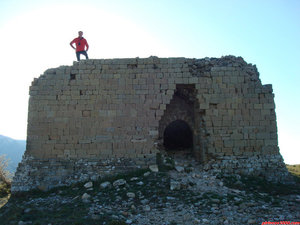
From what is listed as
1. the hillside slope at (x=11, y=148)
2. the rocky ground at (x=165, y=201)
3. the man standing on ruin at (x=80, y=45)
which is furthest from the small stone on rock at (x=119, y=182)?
the hillside slope at (x=11, y=148)

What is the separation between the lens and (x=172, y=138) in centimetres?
1233

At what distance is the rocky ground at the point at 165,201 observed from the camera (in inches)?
227

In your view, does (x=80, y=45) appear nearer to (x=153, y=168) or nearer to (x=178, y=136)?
(x=153, y=168)

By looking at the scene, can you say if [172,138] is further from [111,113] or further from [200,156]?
[111,113]

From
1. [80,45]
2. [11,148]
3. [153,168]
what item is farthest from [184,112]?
[11,148]

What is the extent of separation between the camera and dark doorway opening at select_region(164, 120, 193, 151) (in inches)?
456

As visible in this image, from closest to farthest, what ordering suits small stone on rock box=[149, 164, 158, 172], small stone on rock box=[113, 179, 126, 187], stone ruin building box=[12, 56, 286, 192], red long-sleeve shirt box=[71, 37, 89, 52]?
small stone on rock box=[113, 179, 126, 187] < small stone on rock box=[149, 164, 158, 172] < stone ruin building box=[12, 56, 286, 192] < red long-sleeve shirt box=[71, 37, 89, 52]

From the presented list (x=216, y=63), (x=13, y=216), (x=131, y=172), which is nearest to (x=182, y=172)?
(x=131, y=172)

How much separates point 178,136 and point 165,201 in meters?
5.74

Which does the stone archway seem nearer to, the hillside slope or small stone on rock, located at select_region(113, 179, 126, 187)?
small stone on rock, located at select_region(113, 179, 126, 187)

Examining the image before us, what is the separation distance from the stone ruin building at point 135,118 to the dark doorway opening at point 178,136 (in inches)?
71.6

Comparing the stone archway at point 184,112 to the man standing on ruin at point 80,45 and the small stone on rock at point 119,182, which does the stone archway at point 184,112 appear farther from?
the man standing on ruin at point 80,45

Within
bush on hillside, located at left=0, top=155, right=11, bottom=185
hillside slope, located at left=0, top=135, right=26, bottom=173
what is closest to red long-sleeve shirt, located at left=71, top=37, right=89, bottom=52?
bush on hillside, located at left=0, top=155, right=11, bottom=185

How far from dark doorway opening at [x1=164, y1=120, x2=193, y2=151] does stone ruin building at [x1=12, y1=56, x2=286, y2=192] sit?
1.82 m
